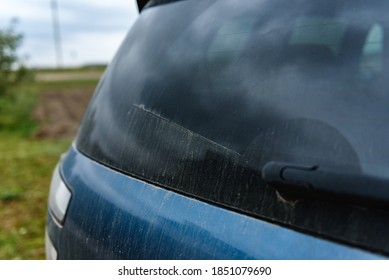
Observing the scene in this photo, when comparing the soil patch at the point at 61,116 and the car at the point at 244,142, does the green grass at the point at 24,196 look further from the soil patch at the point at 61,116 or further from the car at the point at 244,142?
the car at the point at 244,142

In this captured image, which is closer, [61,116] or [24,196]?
[24,196]

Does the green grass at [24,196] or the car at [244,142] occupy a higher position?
the car at [244,142]

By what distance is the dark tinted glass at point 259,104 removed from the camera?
0.92 meters

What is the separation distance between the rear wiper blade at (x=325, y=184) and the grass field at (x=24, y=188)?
3069mm

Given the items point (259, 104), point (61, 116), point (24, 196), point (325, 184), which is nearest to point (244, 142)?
point (259, 104)

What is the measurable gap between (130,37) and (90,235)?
0.75 m

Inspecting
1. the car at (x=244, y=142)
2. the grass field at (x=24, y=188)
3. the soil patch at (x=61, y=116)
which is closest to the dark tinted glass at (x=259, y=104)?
the car at (x=244, y=142)

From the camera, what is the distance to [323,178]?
0.87 metres

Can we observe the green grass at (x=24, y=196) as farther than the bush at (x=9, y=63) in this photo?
No

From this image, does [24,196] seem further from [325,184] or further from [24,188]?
[325,184]

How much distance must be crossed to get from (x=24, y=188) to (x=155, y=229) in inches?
199

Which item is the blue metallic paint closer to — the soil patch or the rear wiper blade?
the rear wiper blade

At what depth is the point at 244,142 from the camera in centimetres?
108
